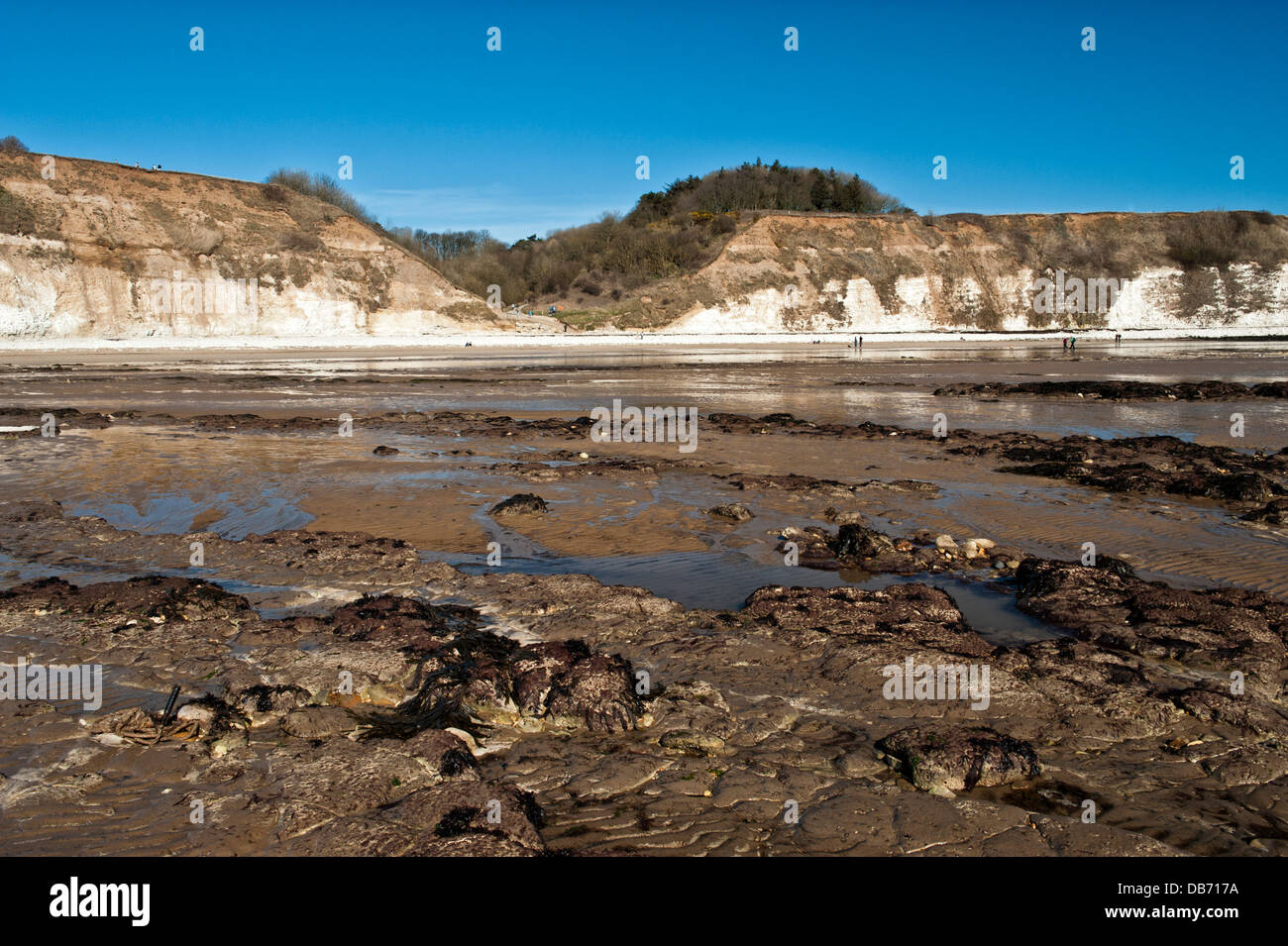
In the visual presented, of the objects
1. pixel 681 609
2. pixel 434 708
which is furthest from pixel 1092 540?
pixel 434 708

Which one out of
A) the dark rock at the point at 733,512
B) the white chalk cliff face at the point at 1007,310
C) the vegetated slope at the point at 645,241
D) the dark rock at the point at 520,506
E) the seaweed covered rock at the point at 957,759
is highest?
the vegetated slope at the point at 645,241

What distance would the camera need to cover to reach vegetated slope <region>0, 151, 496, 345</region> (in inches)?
1900

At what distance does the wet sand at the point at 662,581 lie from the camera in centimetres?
408

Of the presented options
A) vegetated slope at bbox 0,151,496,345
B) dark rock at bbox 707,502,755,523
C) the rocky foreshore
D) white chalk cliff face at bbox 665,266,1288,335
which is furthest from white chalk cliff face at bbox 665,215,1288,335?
the rocky foreshore

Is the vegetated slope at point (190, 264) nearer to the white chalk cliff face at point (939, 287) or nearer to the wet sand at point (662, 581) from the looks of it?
the white chalk cliff face at point (939, 287)

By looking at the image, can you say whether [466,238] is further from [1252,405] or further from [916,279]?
[1252,405]

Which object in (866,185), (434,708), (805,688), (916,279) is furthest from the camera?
(866,185)

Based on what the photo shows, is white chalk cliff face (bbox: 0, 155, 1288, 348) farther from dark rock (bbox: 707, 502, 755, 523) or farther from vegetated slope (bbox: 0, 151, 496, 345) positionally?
dark rock (bbox: 707, 502, 755, 523)

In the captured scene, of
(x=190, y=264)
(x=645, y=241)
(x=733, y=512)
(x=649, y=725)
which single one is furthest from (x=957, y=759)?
(x=645, y=241)

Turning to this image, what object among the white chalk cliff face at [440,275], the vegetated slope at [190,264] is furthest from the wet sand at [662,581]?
the white chalk cliff face at [440,275]

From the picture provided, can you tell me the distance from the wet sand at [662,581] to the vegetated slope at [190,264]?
33.7 m

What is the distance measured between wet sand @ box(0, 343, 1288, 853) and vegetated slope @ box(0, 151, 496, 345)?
3372 cm

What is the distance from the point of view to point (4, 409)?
71.8 ft

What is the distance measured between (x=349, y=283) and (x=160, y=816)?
57.0m
